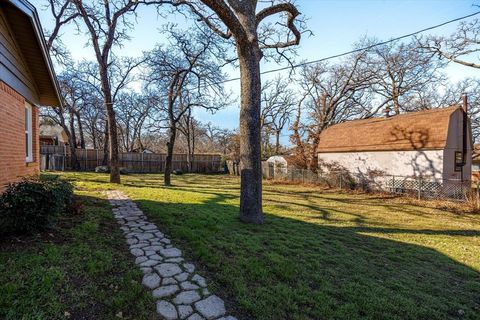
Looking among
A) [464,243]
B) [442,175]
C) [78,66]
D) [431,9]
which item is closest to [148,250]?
[464,243]

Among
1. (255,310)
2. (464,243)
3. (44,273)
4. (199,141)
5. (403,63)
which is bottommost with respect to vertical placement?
(464,243)

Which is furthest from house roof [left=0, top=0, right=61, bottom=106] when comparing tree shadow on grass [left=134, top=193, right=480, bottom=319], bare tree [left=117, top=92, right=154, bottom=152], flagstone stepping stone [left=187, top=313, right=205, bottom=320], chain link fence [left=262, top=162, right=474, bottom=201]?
bare tree [left=117, top=92, right=154, bottom=152]

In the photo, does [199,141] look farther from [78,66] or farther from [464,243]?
[464,243]

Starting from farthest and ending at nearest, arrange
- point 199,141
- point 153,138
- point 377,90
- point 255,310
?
point 199,141, point 153,138, point 377,90, point 255,310

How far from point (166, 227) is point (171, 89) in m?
9.86

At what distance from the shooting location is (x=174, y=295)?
101 inches

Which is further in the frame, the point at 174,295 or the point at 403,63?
the point at 403,63

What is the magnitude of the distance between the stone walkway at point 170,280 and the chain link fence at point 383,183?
39.6 feet

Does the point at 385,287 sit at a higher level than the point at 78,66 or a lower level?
lower

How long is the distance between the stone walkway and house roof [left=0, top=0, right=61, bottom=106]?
4.28 metres

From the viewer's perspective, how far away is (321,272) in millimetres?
3441

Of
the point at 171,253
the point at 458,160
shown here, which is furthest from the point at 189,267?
the point at 458,160

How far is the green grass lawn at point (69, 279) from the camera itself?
2.18m

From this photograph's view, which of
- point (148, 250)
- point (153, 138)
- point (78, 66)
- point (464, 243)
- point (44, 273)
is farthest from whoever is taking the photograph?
point (153, 138)
